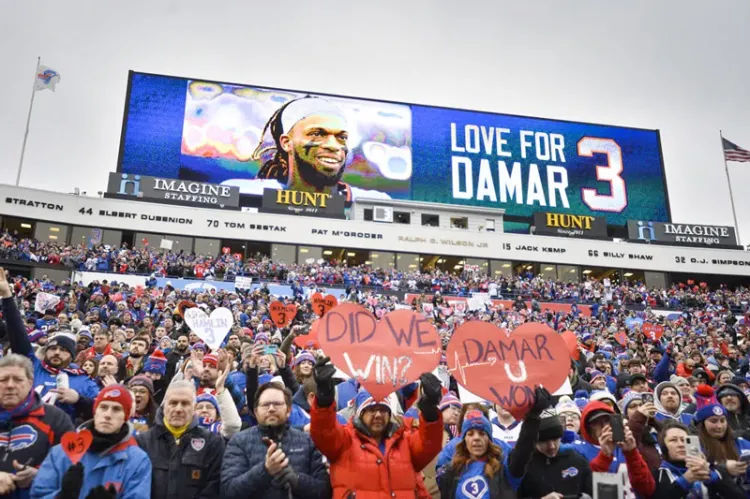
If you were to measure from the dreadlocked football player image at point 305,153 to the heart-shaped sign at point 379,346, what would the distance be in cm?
3545

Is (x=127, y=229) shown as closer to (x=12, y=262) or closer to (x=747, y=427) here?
(x=12, y=262)

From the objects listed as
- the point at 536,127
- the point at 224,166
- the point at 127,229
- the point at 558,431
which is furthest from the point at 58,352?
Result: the point at 536,127

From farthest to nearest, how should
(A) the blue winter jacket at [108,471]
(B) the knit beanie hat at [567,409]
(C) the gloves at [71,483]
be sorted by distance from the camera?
(B) the knit beanie hat at [567,409] → (A) the blue winter jacket at [108,471] → (C) the gloves at [71,483]

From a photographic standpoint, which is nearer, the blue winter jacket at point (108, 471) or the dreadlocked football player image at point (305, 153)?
the blue winter jacket at point (108, 471)

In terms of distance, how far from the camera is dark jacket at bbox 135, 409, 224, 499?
3621mm

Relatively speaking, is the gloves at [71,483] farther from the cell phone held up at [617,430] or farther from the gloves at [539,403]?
the cell phone held up at [617,430]

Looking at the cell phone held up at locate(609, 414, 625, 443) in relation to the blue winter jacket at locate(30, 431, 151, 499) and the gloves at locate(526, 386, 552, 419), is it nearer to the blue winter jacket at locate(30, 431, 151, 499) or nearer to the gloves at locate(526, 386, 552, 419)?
the gloves at locate(526, 386, 552, 419)

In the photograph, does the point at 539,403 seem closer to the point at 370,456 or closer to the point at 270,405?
the point at 370,456

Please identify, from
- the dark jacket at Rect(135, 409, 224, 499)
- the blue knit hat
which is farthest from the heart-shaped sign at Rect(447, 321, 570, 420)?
the dark jacket at Rect(135, 409, 224, 499)

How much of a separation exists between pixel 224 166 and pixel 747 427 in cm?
3668

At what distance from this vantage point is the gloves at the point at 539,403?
140 inches

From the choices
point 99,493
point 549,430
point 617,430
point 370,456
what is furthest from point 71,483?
point 617,430

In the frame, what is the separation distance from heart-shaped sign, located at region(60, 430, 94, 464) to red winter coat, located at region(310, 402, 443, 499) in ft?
4.22

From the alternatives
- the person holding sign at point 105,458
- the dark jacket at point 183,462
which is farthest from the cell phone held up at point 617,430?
the person holding sign at point 105,458
